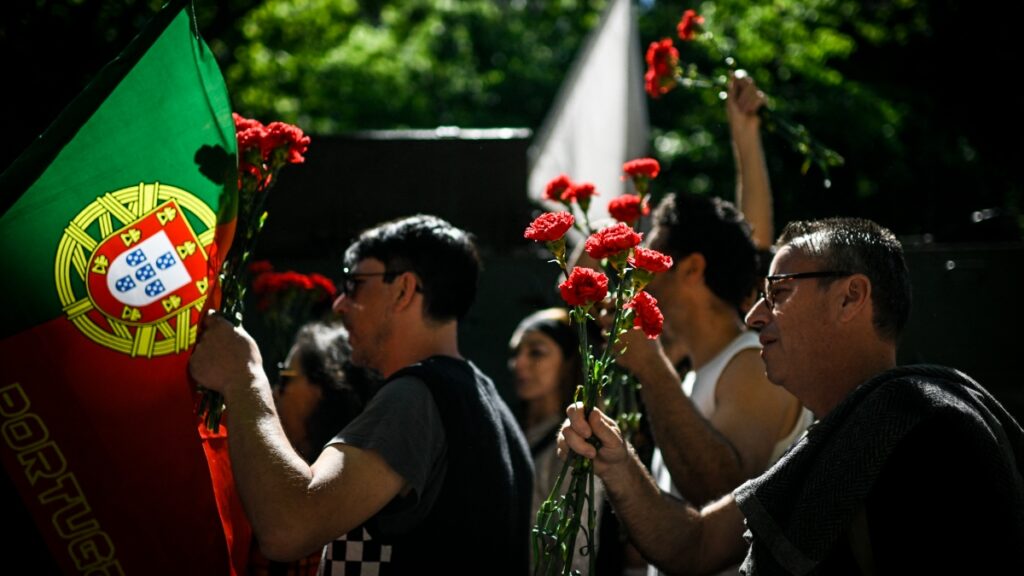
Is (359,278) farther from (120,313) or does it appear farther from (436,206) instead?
(436,206)

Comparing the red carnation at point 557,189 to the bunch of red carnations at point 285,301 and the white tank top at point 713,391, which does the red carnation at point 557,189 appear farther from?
the bunch of red carnations at point 285,301

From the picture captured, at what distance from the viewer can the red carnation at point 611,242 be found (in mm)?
2439

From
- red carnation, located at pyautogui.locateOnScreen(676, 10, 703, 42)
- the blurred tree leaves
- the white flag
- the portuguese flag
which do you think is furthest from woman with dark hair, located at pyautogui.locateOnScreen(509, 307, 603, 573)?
the blurred tree leaves

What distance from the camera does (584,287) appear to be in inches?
94.4

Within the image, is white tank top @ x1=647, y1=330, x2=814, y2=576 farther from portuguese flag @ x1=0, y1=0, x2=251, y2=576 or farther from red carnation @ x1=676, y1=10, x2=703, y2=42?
portuguese flag @ x1=0, y1=0, x2=251, y2=576

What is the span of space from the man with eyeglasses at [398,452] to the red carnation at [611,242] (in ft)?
1.79

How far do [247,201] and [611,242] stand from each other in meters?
0.99

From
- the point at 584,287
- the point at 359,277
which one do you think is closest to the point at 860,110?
the point at 359,277

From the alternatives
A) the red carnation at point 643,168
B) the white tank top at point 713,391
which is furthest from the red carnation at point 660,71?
the white tank top at point 713,391

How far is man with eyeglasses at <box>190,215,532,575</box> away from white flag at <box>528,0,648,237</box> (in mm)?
2394

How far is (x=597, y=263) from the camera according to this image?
367cm

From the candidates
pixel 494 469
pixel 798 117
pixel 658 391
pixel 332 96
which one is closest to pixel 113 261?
pixel 494 469

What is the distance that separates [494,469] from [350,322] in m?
0.63

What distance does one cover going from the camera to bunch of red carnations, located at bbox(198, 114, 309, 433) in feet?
9.18
